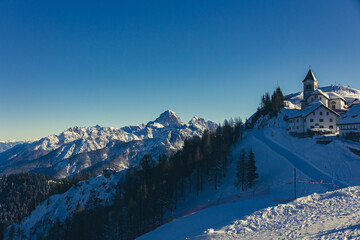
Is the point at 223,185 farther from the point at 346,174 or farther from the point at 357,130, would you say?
the point at 357,130

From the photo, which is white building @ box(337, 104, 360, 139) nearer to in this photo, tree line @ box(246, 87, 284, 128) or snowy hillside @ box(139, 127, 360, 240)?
snowy hillside @ box(139, 127, 360, 240)

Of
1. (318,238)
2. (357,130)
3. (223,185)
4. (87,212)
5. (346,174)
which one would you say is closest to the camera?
(318,238)

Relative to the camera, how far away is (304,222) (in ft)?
58.7

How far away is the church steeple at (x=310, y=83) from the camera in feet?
312

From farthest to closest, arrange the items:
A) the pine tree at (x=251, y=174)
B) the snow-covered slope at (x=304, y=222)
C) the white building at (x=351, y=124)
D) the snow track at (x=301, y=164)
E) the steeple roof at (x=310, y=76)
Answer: the steeple roof at (x=310, y=76), the white building at (x=351, y=124), the pine tree at (x=251, y=174), the snow track at (x=301, y=164), the snow-covered slope at (x=304, y=222)

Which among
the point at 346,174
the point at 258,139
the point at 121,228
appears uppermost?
the point at 258,139

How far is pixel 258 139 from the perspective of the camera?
74938 millimetres

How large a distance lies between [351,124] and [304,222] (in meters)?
52.6

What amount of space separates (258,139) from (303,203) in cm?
5417

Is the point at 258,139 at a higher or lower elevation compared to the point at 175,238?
higher

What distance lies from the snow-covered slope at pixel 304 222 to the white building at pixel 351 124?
3887 cm

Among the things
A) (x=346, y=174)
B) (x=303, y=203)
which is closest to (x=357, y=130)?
(x=346, y=174)

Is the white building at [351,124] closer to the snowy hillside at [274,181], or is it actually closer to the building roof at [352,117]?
the building roof at [352,117]

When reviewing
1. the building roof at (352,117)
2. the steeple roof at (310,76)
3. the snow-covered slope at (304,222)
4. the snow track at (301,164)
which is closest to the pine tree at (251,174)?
the snow track at (301,164)
